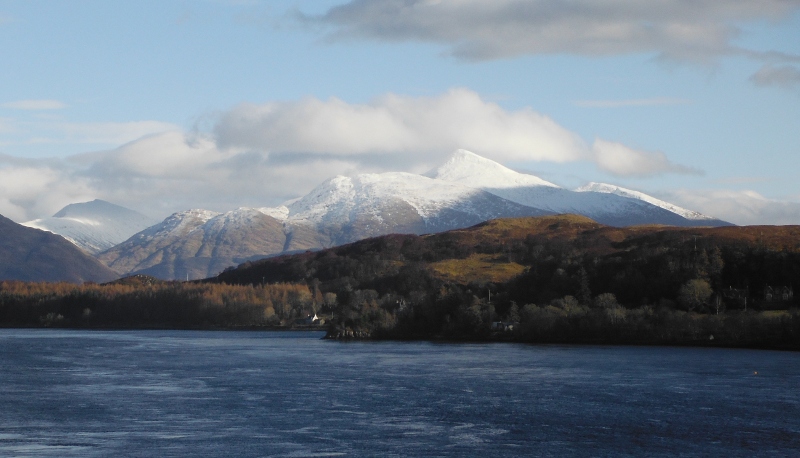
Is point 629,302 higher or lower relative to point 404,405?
higher

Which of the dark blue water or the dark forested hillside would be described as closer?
the dark blue water

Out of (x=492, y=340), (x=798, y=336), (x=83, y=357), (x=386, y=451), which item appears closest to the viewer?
(x=386, y=451)

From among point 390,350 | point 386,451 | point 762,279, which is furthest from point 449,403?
point 762,279

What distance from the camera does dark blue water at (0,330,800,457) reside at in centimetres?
5406

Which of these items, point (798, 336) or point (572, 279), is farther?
point (572, 279)

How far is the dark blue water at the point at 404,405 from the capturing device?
5406 centimetres

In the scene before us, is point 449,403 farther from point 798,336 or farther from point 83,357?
point 798,336

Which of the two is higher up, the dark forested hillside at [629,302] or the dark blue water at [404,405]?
the dark forested hillside at [629,302]

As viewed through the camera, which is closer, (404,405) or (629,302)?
(404,405)

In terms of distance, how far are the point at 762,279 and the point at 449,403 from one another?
10348 cm

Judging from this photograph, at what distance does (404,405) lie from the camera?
70.4 m

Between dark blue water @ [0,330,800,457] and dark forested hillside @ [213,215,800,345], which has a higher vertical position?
dark forested hillside @ [213,215,800,345]

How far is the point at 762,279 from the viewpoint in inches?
6319

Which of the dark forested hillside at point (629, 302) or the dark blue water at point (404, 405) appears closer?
the dark blue water at point (404, 405)
